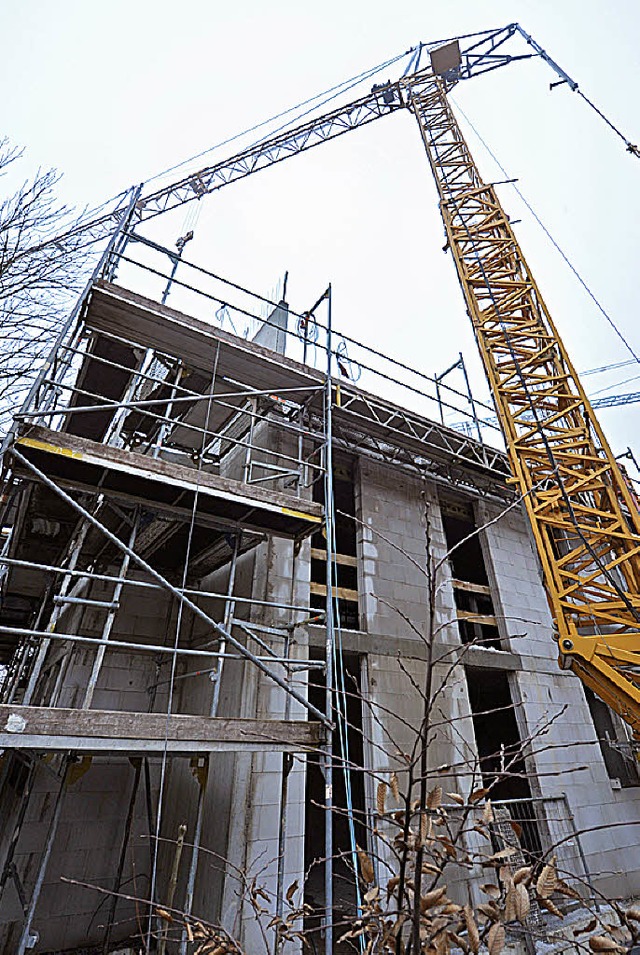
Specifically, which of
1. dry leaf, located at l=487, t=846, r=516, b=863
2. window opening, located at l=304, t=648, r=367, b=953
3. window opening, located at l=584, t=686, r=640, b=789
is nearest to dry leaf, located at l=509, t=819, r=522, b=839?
dry leaf, located at l=487, t=846, r=516, b=863

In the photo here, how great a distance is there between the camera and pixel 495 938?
1768 millimetres

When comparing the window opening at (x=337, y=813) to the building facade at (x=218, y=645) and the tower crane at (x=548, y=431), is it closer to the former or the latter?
the building facade at (x=218, y=645)

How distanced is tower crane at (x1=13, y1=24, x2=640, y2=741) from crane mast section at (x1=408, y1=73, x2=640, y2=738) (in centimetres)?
2

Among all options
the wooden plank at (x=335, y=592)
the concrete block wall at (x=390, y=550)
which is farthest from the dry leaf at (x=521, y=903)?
the concrete block wall at (x=390, y=550)

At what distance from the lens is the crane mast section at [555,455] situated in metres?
7.48

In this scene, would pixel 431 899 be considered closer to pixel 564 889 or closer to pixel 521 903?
pixel 521 903

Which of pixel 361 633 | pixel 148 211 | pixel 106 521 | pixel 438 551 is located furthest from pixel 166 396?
pixel 148 211

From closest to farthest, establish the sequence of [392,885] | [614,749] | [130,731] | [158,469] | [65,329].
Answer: [392,885] → [130,731] → [158,469] → [65,329] → [614,749]

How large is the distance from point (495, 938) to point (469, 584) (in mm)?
9304

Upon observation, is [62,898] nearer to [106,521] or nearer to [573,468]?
[106,521]

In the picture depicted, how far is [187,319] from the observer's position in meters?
7.22

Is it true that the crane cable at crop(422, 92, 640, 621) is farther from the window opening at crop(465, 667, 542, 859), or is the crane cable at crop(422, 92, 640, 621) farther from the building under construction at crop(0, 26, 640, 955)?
the window opening at crop(465, 667, 542, 859)

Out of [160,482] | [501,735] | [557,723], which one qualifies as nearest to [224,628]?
[160,482]

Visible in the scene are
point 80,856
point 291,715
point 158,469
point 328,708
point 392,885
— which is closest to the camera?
point 392,885
